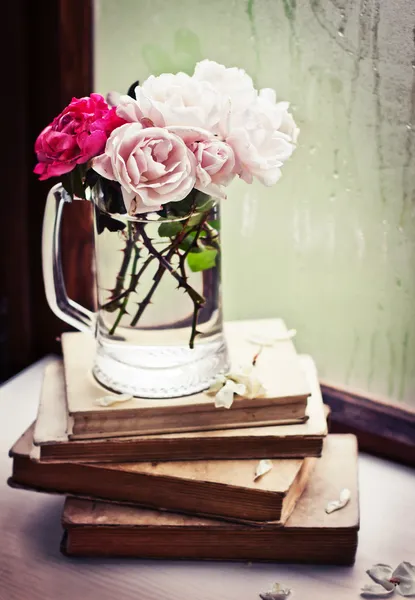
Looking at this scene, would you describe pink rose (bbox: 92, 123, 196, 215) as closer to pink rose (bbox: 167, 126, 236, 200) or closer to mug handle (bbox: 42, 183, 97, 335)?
pink rose (bbox: 167, 126, 236, 200)

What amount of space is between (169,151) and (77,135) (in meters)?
0.10

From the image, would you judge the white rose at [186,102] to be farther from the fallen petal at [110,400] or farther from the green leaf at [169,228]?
the fallen petal at [110,400]

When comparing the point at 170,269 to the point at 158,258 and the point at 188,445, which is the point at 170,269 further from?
the point at 188,445

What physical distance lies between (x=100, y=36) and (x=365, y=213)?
0.47 m

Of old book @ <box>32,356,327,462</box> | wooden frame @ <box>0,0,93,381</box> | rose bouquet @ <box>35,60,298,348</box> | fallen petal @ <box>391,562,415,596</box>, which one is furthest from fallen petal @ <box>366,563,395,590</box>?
wooden frame @ <box>0,0,93,381</box>

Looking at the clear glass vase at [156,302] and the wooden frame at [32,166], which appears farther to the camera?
the wooden frame at [32,166]

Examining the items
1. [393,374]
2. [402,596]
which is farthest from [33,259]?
[402,596]

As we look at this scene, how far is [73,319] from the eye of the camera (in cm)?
100

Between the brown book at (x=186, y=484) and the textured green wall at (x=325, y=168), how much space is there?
27cm

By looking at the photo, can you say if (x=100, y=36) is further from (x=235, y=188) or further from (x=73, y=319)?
(x=73, y=319)

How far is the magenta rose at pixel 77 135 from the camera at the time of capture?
0.79 metres

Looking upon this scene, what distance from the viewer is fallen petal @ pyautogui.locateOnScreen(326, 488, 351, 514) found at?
87 cm

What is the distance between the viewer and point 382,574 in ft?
2.75

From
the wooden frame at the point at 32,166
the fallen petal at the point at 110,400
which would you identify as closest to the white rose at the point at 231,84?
the fallen petal at the point at 110,400
